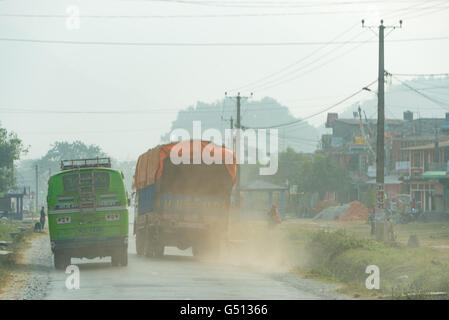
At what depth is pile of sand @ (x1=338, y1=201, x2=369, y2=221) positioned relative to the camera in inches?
2881

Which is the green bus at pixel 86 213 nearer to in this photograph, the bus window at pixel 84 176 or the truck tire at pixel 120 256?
the bus window at pixel 84 176

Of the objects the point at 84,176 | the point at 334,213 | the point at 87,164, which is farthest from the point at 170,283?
the point at 334,213

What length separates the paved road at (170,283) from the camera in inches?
736

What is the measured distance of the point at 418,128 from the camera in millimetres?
104625

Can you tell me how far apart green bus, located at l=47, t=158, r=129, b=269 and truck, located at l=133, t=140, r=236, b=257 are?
10.5ft

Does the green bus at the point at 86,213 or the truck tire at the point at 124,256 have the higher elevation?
the green bus at the point at 86,213

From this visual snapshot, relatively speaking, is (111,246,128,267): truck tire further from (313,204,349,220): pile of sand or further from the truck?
(313,204,349,220): pile of sand

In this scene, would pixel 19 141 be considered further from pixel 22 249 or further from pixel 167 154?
pixel 167 154

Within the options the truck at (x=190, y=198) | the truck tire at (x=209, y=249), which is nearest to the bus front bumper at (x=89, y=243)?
the truck at (x=190, y=198)

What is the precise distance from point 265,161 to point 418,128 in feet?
166

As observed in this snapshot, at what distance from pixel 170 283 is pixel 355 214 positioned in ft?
179

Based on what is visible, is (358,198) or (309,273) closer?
(309,273)

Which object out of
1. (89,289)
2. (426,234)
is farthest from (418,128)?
(89,289)

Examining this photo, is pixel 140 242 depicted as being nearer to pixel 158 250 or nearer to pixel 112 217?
pixel 158 250
